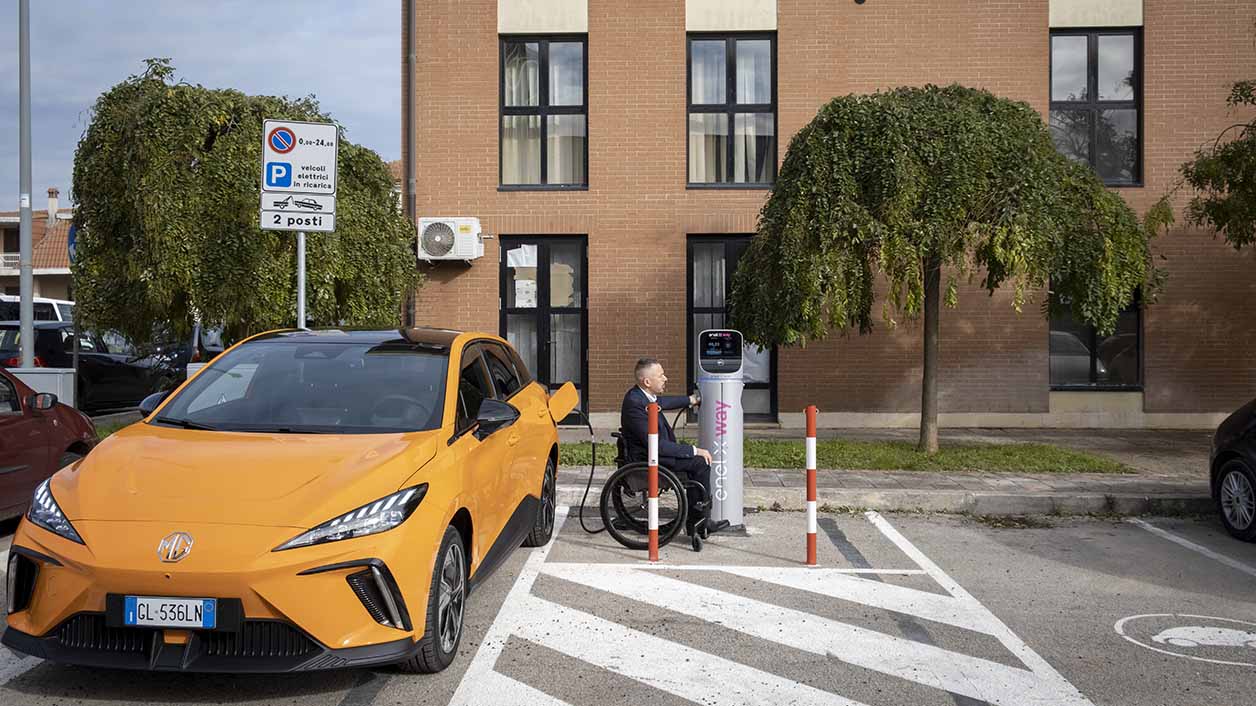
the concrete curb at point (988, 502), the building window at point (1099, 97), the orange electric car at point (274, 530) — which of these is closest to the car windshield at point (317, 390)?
the orange electric car at point (274, 530)

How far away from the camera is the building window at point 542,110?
48.6ft

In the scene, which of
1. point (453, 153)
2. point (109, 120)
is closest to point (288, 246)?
point (109, 120)

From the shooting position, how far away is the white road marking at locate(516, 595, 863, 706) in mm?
4297

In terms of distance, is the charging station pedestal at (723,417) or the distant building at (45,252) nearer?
the charging station pedestal at (723,417)

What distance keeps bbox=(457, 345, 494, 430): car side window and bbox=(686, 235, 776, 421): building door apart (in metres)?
8.57

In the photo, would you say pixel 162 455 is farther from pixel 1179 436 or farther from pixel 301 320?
pixel 1179 436

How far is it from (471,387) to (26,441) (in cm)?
398

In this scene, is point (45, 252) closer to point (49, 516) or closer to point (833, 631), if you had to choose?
point (49, 516)

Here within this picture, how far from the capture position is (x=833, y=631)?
529cm

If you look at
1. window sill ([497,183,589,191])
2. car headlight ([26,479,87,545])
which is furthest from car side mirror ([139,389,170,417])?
window sill ([497,183,589,191])

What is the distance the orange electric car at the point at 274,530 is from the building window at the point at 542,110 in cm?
969

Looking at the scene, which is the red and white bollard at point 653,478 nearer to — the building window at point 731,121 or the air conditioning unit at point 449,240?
the air conditioning unit at point 449,240

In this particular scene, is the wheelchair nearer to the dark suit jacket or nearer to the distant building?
the dark suit jacket

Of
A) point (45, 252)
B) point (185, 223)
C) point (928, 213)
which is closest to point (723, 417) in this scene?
point (928, 213)
